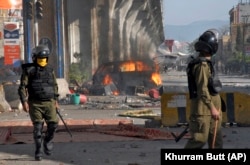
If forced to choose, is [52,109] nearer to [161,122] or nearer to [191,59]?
[191,59]

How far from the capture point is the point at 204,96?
7348 millimetres

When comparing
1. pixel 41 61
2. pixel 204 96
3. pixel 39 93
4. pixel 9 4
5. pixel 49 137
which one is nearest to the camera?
pixel 204 96

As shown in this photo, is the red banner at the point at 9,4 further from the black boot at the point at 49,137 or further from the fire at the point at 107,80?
the black boot at the point at 49,137

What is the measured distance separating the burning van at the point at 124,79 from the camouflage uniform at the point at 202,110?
78.7 feet

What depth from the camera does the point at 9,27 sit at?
1356 inches

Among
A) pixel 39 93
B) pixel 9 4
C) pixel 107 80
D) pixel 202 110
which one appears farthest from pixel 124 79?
pixel 202 110

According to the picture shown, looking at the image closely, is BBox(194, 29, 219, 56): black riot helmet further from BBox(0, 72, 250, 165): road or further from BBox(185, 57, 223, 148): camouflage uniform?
BBox(0, 72, 250, 165): road

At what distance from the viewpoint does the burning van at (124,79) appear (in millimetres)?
32250

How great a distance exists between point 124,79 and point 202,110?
26012 mm

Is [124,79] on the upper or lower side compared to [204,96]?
lower

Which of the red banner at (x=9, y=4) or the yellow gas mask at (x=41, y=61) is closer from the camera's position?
the yellow gas mask at (x=41, y=61)

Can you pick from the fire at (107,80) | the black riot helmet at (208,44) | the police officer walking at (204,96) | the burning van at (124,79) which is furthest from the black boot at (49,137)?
the fire at (107,80)

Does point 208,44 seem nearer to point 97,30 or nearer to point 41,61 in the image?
point 41,61

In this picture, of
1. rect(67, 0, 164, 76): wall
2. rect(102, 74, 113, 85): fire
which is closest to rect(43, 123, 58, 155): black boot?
rect(102, 74, 113, 85): fire
